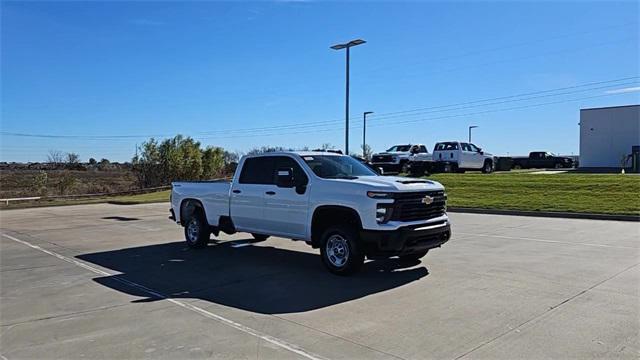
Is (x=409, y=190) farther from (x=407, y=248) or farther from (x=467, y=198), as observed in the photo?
(x=467, y=198)

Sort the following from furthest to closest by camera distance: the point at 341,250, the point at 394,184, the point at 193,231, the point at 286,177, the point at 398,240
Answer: the point at 193,231 < the point at 286,177 < the point at 341,250 < the point at 394,184 < the point at 398,240

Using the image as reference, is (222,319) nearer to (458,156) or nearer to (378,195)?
(378,195)

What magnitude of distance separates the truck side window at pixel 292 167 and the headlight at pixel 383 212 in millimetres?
1620

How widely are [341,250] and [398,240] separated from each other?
1.02m

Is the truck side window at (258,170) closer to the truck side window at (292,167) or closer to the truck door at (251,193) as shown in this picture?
the truck door at (251,193)

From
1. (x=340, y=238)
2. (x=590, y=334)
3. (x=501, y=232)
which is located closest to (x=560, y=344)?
(x=590, y=334)

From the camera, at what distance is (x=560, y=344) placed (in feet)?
16.7

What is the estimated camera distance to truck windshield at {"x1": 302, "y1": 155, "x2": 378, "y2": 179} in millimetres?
9109

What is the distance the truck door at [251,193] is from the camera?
9885 mm

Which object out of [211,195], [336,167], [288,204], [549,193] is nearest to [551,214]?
[549,193]

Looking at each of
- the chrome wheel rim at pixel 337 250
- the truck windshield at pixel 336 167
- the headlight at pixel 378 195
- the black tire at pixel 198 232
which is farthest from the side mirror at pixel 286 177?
the black tire at pixel 198 232

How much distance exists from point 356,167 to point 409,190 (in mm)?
1828

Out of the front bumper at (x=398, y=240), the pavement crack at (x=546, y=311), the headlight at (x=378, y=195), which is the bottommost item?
the pavement crack at (x=546, y=311)

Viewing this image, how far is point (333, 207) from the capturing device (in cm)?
847
